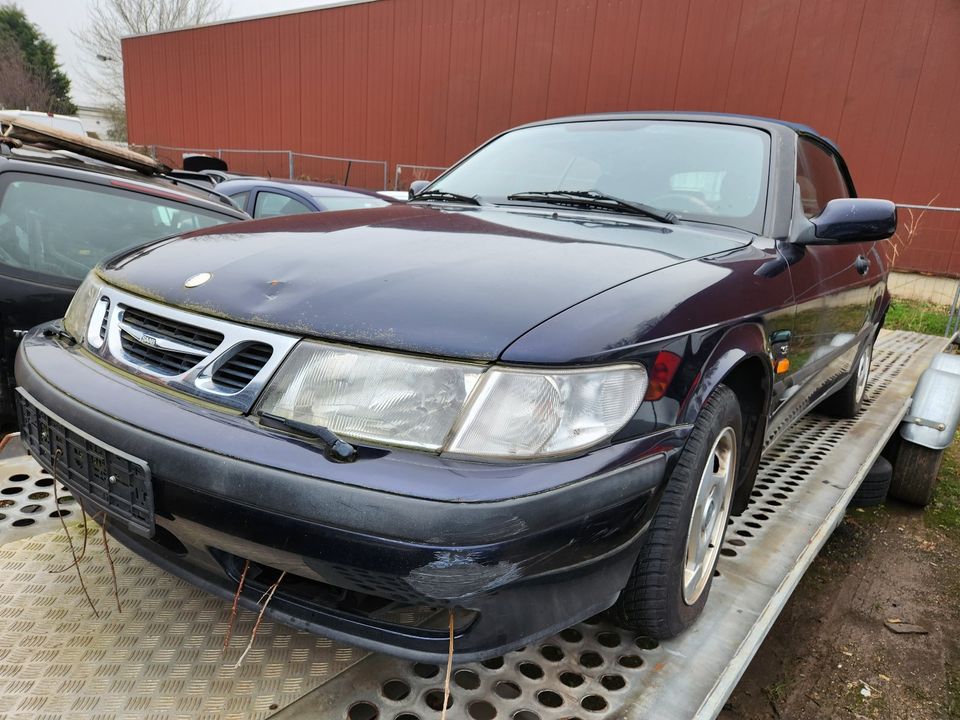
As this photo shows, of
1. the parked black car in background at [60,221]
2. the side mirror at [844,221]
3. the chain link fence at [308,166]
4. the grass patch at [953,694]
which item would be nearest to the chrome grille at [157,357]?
the parked black car in background at [60,221]

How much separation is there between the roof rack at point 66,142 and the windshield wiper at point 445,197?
1741 mm

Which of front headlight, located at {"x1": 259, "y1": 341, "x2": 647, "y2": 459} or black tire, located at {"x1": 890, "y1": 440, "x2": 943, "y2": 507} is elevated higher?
front headlight, located at {"x1": 259, "y1": 341, "x2": 647, "y2": 459}

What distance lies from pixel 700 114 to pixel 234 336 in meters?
2.07

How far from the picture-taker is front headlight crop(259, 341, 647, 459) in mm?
1226

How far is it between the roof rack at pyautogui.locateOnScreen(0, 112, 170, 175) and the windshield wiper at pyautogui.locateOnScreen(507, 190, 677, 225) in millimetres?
2245

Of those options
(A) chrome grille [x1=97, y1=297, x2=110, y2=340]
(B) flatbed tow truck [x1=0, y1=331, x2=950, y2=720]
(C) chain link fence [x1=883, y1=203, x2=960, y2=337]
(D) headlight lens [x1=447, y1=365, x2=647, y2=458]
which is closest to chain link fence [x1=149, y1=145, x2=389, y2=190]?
(C) chain link fence [x1=883, y1=203, x2=960, y2=337]

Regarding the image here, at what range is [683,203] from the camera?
89.1 inches

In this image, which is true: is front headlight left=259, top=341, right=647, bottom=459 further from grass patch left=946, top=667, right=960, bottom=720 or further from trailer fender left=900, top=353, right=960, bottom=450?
trailer fender left=900, top=353, right=960, bottom=450

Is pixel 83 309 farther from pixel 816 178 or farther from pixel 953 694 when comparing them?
pixel 953 694

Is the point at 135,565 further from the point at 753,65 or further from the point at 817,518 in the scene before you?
the point at 753,65

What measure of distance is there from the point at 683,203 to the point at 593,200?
31 cm

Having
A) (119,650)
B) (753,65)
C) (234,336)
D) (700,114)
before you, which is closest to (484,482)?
(234,336)

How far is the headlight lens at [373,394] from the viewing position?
4.05ft

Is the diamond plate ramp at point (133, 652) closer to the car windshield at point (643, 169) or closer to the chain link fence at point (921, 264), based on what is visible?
the car windshield at point (643, 169)
